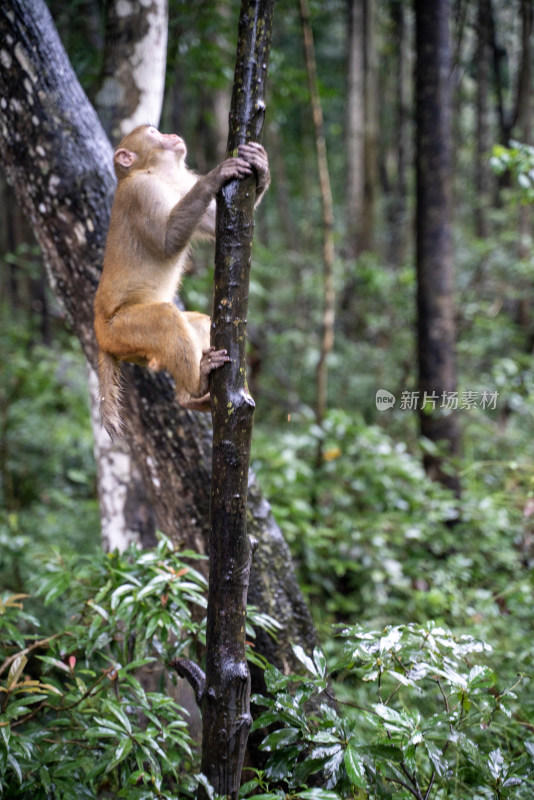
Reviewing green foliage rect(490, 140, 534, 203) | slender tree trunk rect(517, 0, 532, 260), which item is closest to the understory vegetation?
slender tree trunk rect(517, 0, 532, 260)

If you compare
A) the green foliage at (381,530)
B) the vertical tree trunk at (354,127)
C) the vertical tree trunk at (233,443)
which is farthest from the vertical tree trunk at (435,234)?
the vertical tree trunk at (354,127)

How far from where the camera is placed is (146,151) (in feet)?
8.76

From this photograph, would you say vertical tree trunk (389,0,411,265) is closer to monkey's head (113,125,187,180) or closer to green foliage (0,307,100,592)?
green foliage (0,307,100,592)

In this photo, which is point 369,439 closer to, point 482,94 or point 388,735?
point 388,735

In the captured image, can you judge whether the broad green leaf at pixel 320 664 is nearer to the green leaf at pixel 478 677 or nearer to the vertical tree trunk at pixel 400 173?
the green leaf at pixel 478 677

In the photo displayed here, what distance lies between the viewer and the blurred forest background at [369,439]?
9.58ft

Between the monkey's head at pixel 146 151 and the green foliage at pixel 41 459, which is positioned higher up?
the monkey's head at pixel 146 151

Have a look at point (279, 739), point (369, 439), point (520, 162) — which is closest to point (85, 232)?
point (279, 739)

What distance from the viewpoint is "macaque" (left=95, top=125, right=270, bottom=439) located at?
2316 millimetres

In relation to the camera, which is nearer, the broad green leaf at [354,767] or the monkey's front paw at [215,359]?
the broad green leaf at [354,767]

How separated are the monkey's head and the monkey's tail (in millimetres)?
833

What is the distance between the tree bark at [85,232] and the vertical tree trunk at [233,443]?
839 mm

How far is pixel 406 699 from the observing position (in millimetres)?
3457

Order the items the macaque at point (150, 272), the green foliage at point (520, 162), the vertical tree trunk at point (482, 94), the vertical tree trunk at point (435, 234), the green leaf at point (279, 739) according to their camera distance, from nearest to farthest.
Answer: the green leaf at point (279, 739)
the macaque at point (150, 272)
the green foliage at point (520, 162)
the vertical tree trunk at point (435, 234)
the vertical tree trunk at point (482, 94)
